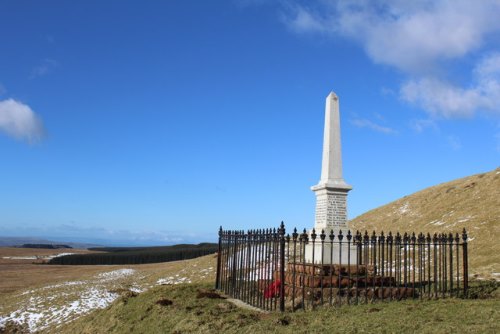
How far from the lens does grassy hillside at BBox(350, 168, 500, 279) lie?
22416mm

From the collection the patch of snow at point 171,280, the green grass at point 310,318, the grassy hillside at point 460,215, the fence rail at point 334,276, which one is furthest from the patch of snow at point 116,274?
the fence rail at point 334,276

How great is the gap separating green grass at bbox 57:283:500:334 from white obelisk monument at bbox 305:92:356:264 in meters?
3.36

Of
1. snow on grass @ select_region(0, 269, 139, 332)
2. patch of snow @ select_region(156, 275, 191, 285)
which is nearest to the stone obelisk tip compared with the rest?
snow on grass @ select_region(0, 269, 139, 332)

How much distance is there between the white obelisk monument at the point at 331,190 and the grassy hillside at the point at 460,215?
262 inches

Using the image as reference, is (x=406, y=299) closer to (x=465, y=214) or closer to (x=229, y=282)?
(x=229, y=282)

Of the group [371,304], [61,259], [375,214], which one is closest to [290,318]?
[371,304]

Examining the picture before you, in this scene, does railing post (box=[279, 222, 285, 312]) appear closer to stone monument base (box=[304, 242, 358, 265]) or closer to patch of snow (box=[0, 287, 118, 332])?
stone monument base (box=[304, 242, 358, 265])

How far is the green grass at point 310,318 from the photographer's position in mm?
8945

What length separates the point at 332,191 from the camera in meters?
15.1

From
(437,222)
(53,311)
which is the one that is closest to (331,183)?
(53,311)

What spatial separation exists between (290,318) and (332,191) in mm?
5778

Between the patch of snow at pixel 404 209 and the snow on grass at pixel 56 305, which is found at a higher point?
the patch of snow at pixel 404 209

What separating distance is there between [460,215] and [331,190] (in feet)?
61.4

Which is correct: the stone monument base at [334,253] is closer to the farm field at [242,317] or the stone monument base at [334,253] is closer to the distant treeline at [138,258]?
the farm field at [242,317]
